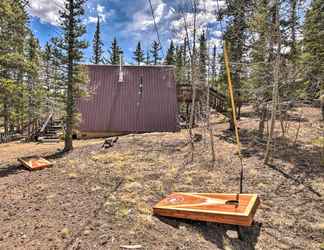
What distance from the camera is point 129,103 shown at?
16594 millimetres

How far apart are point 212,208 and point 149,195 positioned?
175cm

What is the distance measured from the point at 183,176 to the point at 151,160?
1818 millimetres

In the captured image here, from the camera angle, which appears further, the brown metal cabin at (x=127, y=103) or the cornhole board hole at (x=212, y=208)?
the brown metal cabin at (x=127, y=103)

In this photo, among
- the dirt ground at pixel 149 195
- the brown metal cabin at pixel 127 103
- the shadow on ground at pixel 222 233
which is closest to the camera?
the dirt ground at pixel 149 195

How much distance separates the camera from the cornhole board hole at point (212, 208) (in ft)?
14.0

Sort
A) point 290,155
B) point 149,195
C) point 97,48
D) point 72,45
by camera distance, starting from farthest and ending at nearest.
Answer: point 97,48
point 72,45
point 290,155
point 149,195

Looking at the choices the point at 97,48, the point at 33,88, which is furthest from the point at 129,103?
the point at 97,48

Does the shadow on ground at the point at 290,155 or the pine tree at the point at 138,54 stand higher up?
the pine tree at the point at 138,54

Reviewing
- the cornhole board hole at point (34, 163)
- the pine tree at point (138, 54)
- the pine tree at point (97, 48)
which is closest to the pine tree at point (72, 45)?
the cornhole board hole at point (34, 163)

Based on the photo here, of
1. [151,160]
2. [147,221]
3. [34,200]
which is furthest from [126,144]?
[147,221]

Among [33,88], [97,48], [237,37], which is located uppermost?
[97,48]

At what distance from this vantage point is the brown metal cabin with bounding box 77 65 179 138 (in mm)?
16219

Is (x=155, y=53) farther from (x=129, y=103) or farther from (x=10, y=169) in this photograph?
(x=10, y=169)

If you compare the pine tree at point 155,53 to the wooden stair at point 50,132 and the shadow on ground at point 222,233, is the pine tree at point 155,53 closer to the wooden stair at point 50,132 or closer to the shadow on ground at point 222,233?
the wooden stair at point 50,132
